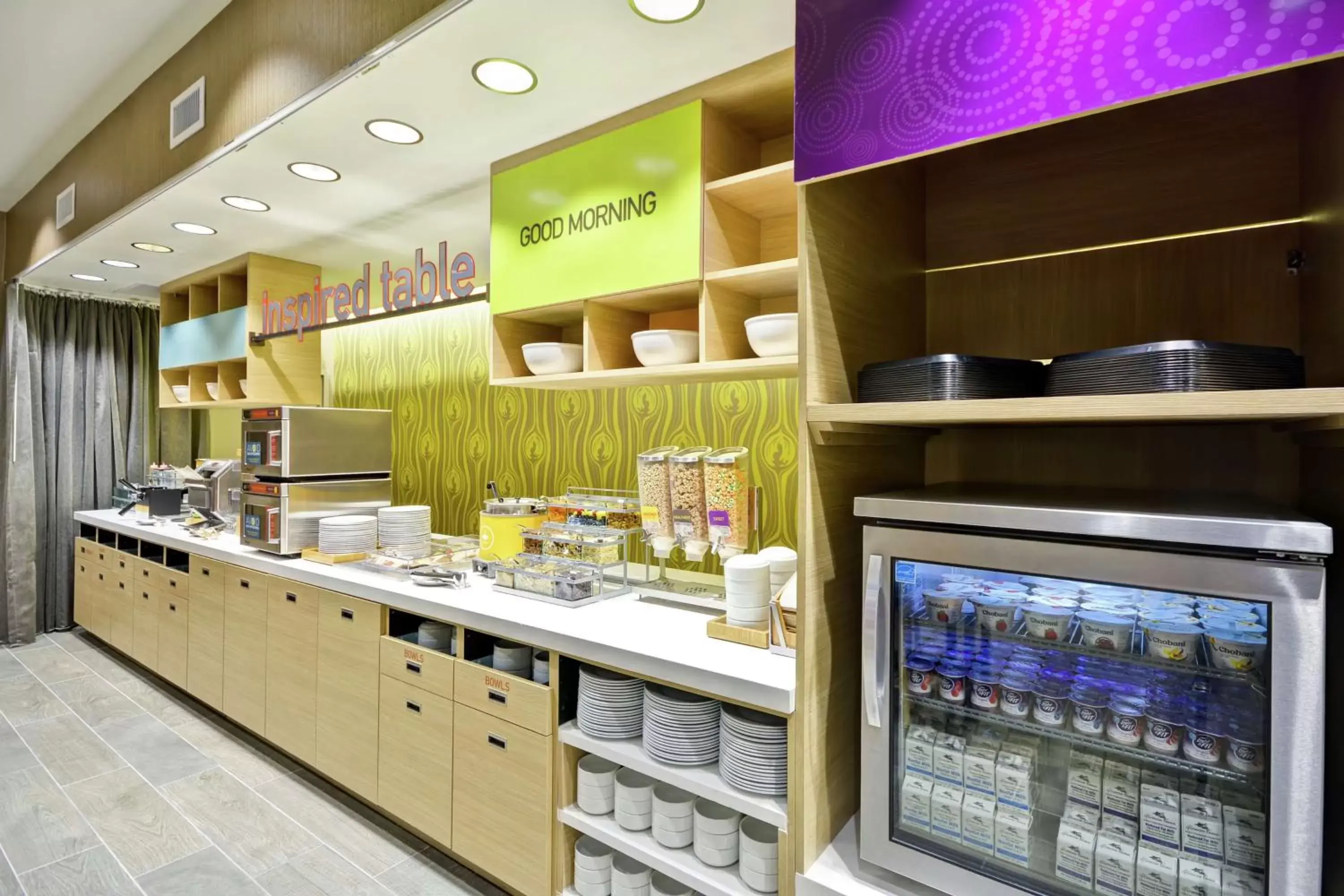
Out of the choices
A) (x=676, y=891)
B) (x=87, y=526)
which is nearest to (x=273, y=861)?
(x=676, y=891)

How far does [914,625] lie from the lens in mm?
1288

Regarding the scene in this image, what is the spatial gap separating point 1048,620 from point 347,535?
2.55m

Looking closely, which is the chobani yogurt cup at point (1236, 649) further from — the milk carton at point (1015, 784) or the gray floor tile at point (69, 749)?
the gray floor tile at point (69, 749)

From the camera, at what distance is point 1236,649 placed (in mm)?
1016

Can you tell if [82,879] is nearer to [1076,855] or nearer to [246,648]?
[246,648]

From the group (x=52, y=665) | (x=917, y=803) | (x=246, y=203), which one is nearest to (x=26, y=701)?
(x=52, y=665)

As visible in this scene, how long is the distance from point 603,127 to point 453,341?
1.80m

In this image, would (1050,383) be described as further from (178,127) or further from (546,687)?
(178,127)

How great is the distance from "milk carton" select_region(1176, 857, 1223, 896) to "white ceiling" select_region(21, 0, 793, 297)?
1857 millimetres

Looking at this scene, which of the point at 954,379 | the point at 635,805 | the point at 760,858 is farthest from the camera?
the point at 635,805

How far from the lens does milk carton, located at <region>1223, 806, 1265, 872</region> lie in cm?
99

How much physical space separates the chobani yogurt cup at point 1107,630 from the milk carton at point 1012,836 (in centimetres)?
33

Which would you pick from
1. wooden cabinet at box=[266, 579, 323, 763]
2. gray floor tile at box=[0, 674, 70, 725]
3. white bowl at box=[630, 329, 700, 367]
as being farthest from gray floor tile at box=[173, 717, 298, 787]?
white bowl at box=[630, 329, 700, 367]

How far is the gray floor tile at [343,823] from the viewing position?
88.7 inches
